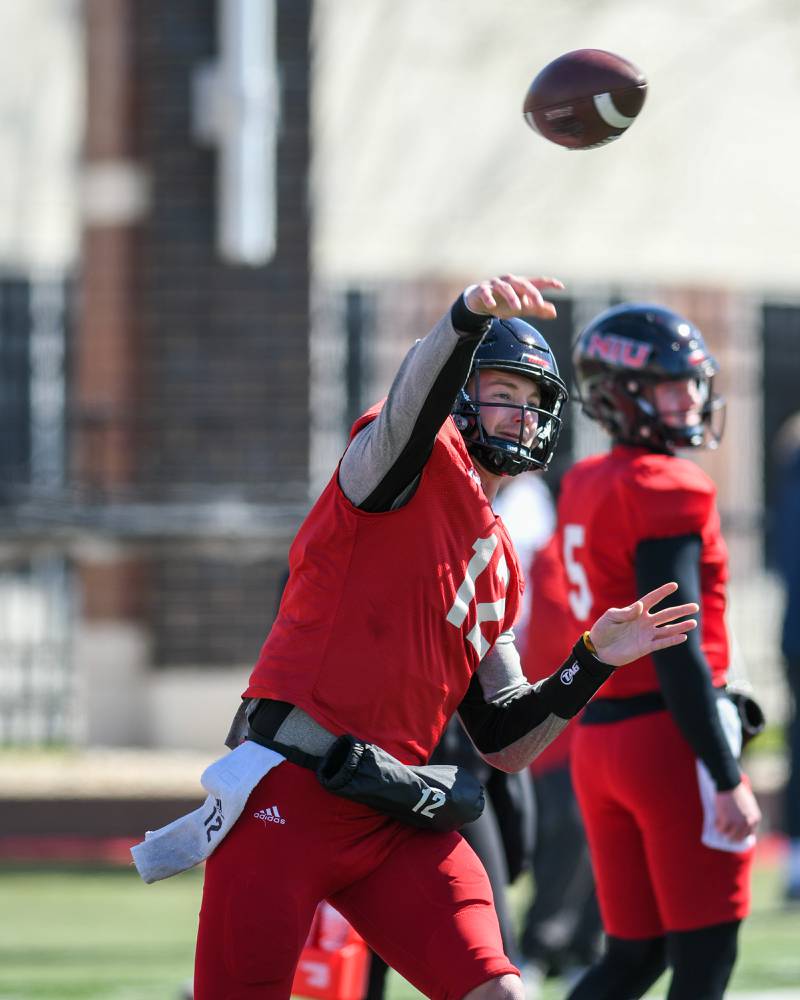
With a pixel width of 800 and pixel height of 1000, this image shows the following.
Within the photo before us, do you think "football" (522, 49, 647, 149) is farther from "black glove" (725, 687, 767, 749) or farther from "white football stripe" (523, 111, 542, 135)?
"black glove" (725, 687, 767, 749)

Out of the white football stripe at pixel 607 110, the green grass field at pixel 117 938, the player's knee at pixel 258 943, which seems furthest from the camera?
the green grass field at pixel 117 938

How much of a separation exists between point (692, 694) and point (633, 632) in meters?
0.67

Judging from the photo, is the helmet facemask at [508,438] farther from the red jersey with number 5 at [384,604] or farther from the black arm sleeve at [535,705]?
the black arm sleeve at [535,705]

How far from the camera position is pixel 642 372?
4.89 meters

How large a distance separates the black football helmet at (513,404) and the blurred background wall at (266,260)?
16.1ft

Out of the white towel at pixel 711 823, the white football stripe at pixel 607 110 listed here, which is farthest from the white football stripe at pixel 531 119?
the white towel at pixel 711 823

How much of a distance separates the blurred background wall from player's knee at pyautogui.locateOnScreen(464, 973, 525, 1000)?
532cm

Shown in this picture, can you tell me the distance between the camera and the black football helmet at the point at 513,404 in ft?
12.4

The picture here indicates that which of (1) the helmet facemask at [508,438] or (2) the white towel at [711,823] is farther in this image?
(2) the white towel at [711,823]

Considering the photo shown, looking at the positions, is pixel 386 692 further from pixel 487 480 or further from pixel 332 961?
pixel 332 961

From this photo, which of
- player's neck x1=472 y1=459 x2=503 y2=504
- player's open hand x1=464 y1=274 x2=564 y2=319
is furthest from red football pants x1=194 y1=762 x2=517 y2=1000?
player's open hand x1=464 y1=274 x2=564 y2=319

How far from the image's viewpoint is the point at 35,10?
47.1 ft

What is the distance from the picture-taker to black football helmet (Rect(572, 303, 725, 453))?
15.9 ft

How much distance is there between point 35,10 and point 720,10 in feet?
17.1
